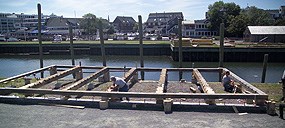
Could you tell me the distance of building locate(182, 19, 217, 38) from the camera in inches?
2837

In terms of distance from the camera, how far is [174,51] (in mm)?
38031

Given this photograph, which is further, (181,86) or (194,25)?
(194,25)

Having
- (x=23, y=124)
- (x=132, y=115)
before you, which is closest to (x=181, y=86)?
(x=132, y=115)

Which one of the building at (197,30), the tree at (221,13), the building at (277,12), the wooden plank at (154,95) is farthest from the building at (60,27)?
the building at (277,12)

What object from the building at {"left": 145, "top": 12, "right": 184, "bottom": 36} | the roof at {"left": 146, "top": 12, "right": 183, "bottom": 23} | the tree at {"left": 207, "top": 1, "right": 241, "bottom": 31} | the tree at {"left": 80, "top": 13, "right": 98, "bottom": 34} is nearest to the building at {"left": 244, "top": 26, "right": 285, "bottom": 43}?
the tree at {"left": 207, "top": 1, "right": 241, "bottom": 31}

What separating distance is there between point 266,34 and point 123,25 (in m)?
71.8

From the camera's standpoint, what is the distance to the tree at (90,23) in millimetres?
85000

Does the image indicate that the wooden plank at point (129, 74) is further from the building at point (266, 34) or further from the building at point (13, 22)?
the building at point (13, 22)

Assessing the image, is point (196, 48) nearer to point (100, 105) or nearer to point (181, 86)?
point (181, 86)

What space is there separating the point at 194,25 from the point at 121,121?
70822mm

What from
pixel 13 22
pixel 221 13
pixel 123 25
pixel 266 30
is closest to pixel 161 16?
pixel 123 25

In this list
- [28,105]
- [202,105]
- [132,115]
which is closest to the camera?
[132,115]

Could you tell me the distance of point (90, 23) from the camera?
85.2 meters

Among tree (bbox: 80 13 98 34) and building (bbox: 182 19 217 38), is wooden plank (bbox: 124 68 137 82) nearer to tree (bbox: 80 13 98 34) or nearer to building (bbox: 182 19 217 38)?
building (bbox: 182 19 217 38)
